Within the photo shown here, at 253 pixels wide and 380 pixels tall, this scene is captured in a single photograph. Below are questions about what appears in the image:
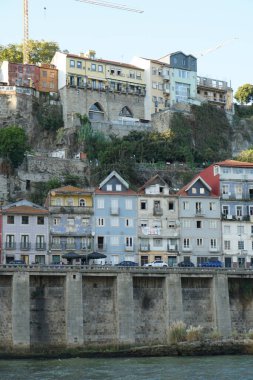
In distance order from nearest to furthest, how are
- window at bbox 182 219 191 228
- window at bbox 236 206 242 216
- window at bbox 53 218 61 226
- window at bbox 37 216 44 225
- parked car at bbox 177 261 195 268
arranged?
parked car at bbox 177 261 195 268
window at bbox 37 216 44 225
window at bbox 53 218 61 226
window at bbox 182 219 191 228
window at bbox 236 206 242 216

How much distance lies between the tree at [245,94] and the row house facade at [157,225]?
64353mm

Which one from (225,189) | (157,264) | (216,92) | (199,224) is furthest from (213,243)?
(216,92)

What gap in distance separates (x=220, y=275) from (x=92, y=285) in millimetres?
11807

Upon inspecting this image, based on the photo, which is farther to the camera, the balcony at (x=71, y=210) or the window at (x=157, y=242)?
the window at (x=157, y=242)

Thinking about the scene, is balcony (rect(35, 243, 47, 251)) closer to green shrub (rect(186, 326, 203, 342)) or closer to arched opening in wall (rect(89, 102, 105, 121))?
green shrub (rect(186, 326, 203, 342))

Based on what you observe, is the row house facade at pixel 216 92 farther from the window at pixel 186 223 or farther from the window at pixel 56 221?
the window at pixel 56 221

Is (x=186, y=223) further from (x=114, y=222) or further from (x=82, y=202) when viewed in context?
(x=82, y=202)

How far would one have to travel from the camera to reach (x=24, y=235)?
8231 cm

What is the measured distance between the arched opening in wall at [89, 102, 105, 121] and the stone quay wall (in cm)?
5011

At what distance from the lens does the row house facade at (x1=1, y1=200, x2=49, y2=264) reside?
81.7 meters

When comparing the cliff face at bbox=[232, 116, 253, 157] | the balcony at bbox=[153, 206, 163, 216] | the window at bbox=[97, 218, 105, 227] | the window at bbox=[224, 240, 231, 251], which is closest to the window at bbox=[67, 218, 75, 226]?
the window at bbox=[97, 218, 105, 227]

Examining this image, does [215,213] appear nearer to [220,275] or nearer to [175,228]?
[175,228]

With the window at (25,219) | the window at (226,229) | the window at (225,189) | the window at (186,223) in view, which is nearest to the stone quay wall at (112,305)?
the window at (226,229)

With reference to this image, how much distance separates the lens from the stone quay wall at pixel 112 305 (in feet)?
228
